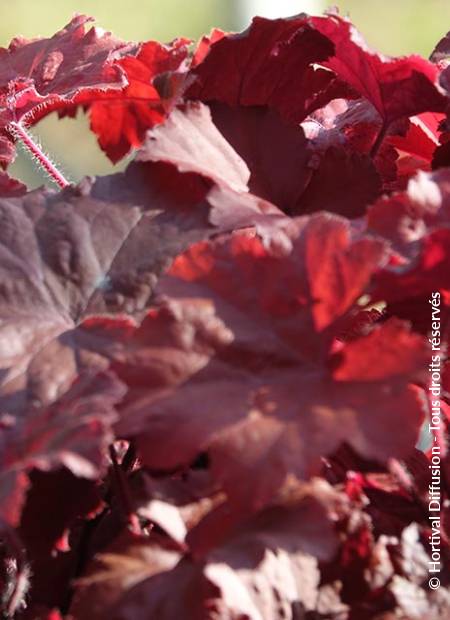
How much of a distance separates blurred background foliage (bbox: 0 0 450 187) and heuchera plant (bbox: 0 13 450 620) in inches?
152

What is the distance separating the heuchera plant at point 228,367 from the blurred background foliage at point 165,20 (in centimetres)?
385

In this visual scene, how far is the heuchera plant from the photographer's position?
1.28 feet

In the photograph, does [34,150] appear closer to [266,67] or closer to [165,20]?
[266,67]

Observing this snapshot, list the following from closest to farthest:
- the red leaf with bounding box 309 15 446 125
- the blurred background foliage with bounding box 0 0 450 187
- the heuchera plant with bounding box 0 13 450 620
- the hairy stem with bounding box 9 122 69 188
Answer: the heuchera plant with bounding box 0 13 450 620 < the red leaf with bounding box 309 15 446 125 < the hairy stem with bounding box 9 122 69 188 < the blurred background foliage with bounding box 0 0 450 187

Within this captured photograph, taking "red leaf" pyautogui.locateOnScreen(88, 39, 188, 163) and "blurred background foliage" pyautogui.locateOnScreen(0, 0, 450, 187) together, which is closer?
"red leaf" pyautogui.locateOnScreen(88, 39, 188, 163)

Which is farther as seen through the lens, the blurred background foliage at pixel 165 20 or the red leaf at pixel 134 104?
the blurred background foliage at pixel 165 20

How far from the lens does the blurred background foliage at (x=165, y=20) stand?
4.59m

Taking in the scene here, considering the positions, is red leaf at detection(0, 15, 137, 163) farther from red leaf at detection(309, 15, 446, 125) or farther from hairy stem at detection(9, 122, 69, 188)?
red leaf at detection(309, 15, 446, 125)

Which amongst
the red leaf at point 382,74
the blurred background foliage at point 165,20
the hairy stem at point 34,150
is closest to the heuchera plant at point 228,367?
the red leaf at point 382,74

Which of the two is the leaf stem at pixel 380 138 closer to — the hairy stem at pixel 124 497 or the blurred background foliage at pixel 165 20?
the hairy stem at pixel 124 497

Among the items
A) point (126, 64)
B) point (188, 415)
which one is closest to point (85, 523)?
point (188, 415)

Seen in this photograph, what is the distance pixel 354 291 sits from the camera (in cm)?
42

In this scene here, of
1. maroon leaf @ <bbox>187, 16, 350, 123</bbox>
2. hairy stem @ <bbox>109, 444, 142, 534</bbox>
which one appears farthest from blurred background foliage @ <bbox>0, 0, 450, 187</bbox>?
hairy stem @ <bbox>109, 444, 142, 534</bbox>

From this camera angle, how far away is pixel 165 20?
197 inches
